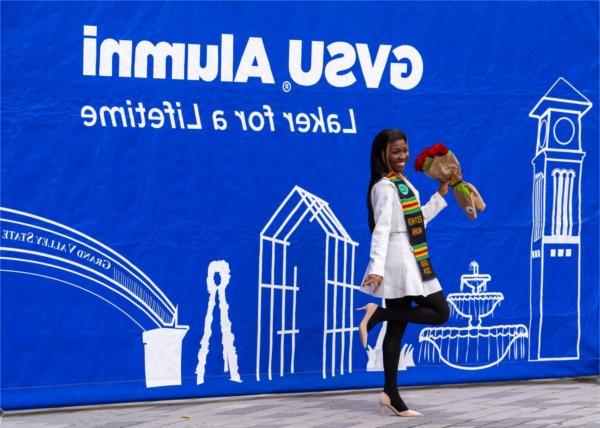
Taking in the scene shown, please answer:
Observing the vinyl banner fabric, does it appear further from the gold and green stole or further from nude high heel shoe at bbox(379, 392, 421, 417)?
nude high heel shoe at bbox(379, 392, 421, 417)

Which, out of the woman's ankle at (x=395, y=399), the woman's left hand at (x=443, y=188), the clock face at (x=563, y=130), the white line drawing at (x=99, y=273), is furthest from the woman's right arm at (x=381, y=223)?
the clock face at (x=563, y=130)

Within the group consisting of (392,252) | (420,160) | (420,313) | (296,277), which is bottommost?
(420,313)

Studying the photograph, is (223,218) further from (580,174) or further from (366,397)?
(580,174)

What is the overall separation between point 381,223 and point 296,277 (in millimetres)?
952

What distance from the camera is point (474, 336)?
25.9 feet

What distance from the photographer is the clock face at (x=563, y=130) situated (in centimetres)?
802

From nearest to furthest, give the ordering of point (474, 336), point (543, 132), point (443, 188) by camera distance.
→ point (443, 188), point (474, 336), point (543, 132)

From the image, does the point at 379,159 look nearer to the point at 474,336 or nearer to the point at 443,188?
the point at 443,188

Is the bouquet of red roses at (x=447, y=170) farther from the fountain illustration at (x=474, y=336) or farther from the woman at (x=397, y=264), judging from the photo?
the fountain illustration at (x=474, y=336)

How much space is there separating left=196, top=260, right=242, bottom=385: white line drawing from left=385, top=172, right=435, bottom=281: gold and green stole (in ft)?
3.77

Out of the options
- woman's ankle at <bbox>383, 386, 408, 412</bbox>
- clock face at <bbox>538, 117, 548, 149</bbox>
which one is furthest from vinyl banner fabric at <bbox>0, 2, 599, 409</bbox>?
woman's ankle at <bbox>383, 386, 408, 412</bbox>

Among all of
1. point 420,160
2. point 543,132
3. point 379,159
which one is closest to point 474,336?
point 543,132

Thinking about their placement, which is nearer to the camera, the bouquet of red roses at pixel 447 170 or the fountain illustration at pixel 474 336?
the bouquet of red roses at pixel 447 170

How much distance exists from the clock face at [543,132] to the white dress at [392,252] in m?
1.53
